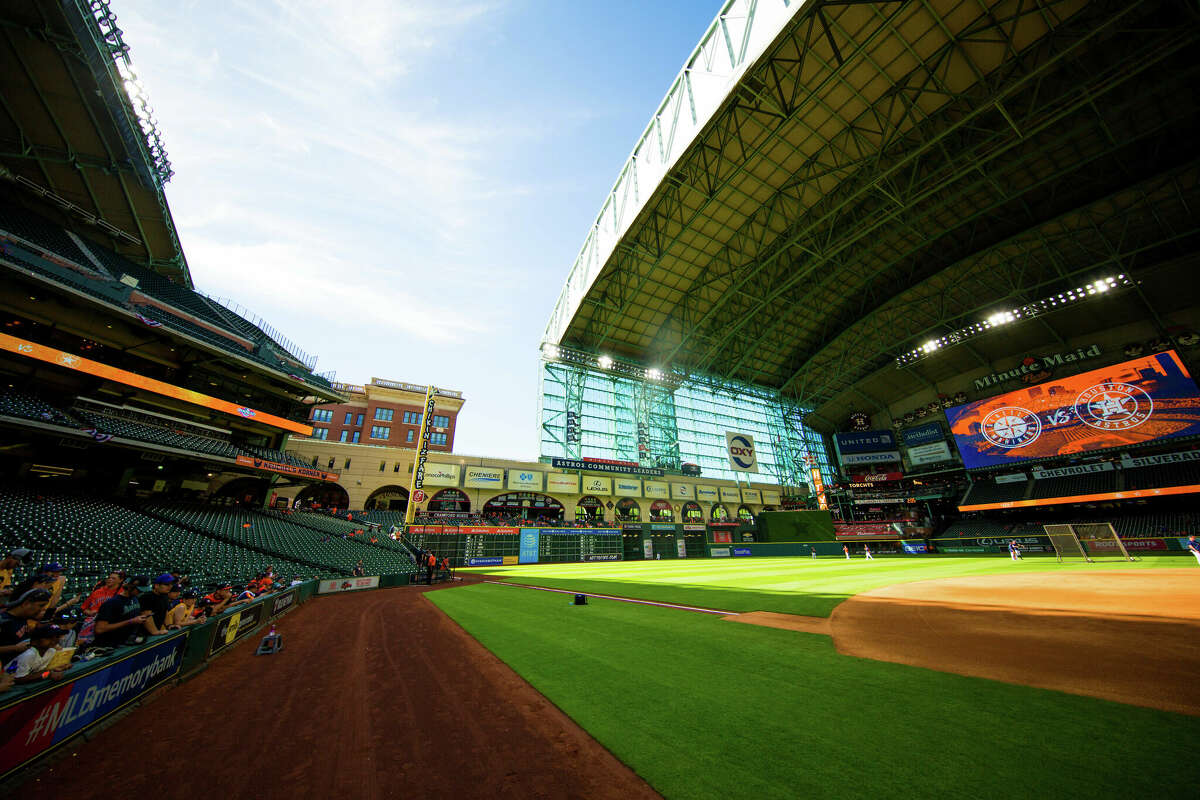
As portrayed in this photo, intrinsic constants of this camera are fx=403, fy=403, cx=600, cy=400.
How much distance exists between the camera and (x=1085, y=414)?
31.6 m

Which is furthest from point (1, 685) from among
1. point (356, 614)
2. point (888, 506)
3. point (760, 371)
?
point (888, 506)

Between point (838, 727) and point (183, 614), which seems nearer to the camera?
point (838, 727)

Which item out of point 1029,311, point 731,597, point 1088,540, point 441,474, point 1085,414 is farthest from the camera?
point 441,474

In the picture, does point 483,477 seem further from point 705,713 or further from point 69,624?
point 705,713

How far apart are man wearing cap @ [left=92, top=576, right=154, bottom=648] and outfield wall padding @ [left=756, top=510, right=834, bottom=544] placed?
4874 cm

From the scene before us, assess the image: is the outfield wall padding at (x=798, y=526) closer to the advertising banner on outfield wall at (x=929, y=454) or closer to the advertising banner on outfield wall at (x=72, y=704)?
the advertising banner on outfield wall at (x=929, y=454)

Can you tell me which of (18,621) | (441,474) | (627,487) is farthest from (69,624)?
(627,487)

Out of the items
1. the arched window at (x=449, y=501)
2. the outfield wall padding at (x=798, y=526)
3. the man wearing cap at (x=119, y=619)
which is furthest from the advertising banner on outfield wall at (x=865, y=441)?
the man wearing cap at (x=119, y=619)

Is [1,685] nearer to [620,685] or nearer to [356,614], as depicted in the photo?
[620,685]

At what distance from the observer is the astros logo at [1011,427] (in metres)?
34.1

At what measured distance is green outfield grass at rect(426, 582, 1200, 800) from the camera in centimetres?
317

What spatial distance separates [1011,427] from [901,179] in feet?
83.9

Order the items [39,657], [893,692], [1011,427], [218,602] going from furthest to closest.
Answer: [1011,427] → [218,602] → [893,692] → [39,657]

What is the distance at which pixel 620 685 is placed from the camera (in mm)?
5898
